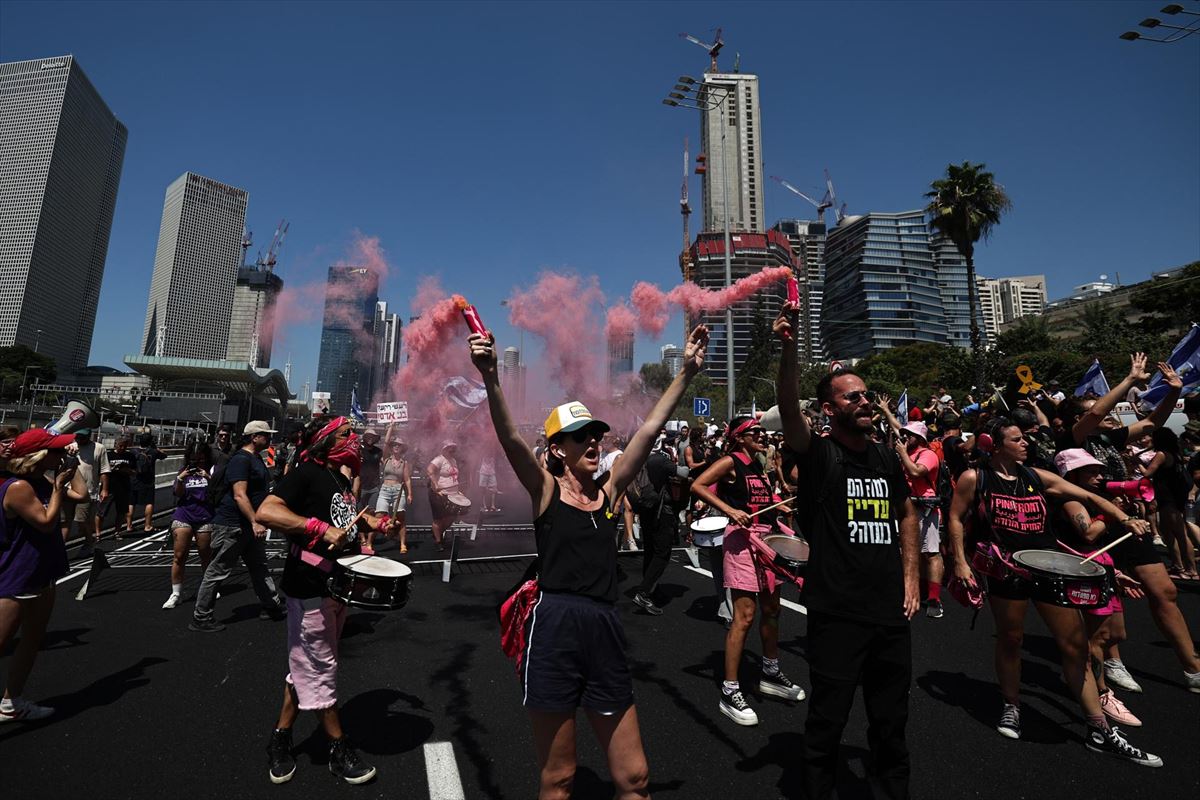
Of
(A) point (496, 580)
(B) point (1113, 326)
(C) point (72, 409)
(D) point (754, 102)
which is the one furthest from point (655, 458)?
(D) point (754, 102)

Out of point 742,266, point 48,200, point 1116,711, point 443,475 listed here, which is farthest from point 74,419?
point 48,200

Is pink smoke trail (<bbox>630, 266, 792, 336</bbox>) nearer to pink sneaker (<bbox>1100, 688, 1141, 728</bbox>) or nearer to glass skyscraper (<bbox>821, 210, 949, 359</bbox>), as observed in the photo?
pink sneaker (<bbox>1100, 688, 1141, 728</bbox>)

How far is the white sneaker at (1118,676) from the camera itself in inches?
180

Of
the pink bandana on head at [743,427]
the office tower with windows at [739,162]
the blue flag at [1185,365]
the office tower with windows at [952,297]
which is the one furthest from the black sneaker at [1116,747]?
the office tower with windows at [952,297]

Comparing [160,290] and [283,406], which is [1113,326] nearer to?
[283,406]

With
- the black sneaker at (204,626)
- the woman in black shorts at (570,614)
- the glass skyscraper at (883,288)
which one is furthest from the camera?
the glass skyscraper at (883,288)

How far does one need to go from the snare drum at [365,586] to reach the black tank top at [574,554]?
143 centimetres

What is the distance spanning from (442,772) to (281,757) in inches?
36.9

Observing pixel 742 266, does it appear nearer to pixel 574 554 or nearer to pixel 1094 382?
pixel 1094 382

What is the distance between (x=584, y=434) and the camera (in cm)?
261

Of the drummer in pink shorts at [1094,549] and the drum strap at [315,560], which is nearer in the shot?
the drum strap at [315,560]

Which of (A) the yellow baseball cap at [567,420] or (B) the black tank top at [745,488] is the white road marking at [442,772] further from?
(B) the black tank top at [745,488]

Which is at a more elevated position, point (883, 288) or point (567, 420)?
point (883, 288)

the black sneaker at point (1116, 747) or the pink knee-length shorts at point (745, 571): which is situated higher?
the pink knee-length shorts at point (745, 571)
